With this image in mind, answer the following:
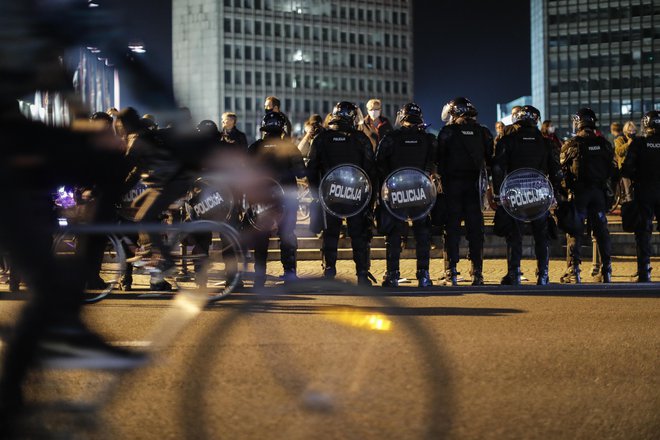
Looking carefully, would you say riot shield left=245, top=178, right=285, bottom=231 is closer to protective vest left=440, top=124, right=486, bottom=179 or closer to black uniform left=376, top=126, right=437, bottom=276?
black uniform left=376, top=126, right=437, bottom=276

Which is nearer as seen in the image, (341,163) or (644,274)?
(341,163)

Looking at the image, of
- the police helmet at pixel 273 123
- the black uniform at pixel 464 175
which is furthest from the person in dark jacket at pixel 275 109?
the black uniform at pixel 464 175

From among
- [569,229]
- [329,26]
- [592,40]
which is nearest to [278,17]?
[329,26]

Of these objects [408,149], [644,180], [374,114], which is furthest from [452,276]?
[374,114]

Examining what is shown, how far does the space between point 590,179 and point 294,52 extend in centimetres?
15456

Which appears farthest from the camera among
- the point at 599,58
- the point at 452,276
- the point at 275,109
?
the point at 599,58

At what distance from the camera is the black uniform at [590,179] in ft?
43.5

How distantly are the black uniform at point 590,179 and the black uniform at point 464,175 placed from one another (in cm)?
121

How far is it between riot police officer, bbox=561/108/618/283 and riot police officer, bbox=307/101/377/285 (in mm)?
2713

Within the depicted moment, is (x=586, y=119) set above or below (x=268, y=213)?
above

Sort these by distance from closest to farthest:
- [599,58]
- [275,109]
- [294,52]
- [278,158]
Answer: [278,158] < [275,109] < [599,58] < [294,52]

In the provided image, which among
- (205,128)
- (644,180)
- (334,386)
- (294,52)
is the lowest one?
(334,386)

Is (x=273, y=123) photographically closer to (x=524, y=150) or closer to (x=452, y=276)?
(x=452, y=276)

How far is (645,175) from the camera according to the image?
1345 centimetres
